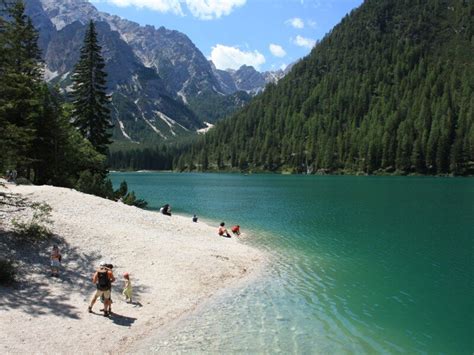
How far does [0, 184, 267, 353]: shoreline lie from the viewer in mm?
16281

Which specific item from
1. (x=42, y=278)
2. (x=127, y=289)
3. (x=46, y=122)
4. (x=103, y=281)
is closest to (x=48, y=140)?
(x=46, y=122)

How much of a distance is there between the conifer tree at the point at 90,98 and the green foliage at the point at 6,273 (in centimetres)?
4410

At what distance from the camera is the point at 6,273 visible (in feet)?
64.3

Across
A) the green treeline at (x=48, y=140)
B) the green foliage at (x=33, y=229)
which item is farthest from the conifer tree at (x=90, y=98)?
the green foliage at (x=33, y=229)

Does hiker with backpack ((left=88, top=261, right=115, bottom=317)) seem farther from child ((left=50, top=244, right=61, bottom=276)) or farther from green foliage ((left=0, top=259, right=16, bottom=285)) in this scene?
green foliage ((left=0, top=259, right=16, bottom=285))

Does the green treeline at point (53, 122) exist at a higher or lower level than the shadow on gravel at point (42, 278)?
higher

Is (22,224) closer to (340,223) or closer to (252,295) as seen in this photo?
(252,295)

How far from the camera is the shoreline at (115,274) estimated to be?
641 inches

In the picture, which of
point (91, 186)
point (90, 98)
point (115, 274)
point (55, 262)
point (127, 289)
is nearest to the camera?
point (127, 289)

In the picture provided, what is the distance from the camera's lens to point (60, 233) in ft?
89.3

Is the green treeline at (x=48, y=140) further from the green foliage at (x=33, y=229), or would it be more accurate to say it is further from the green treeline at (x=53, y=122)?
the green foliage at (x=33, y=229)

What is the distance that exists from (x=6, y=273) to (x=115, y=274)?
5.89 m

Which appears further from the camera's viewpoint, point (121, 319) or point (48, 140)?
point (48, 140)

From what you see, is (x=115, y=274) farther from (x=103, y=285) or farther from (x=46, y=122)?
(x=46, y=122)
